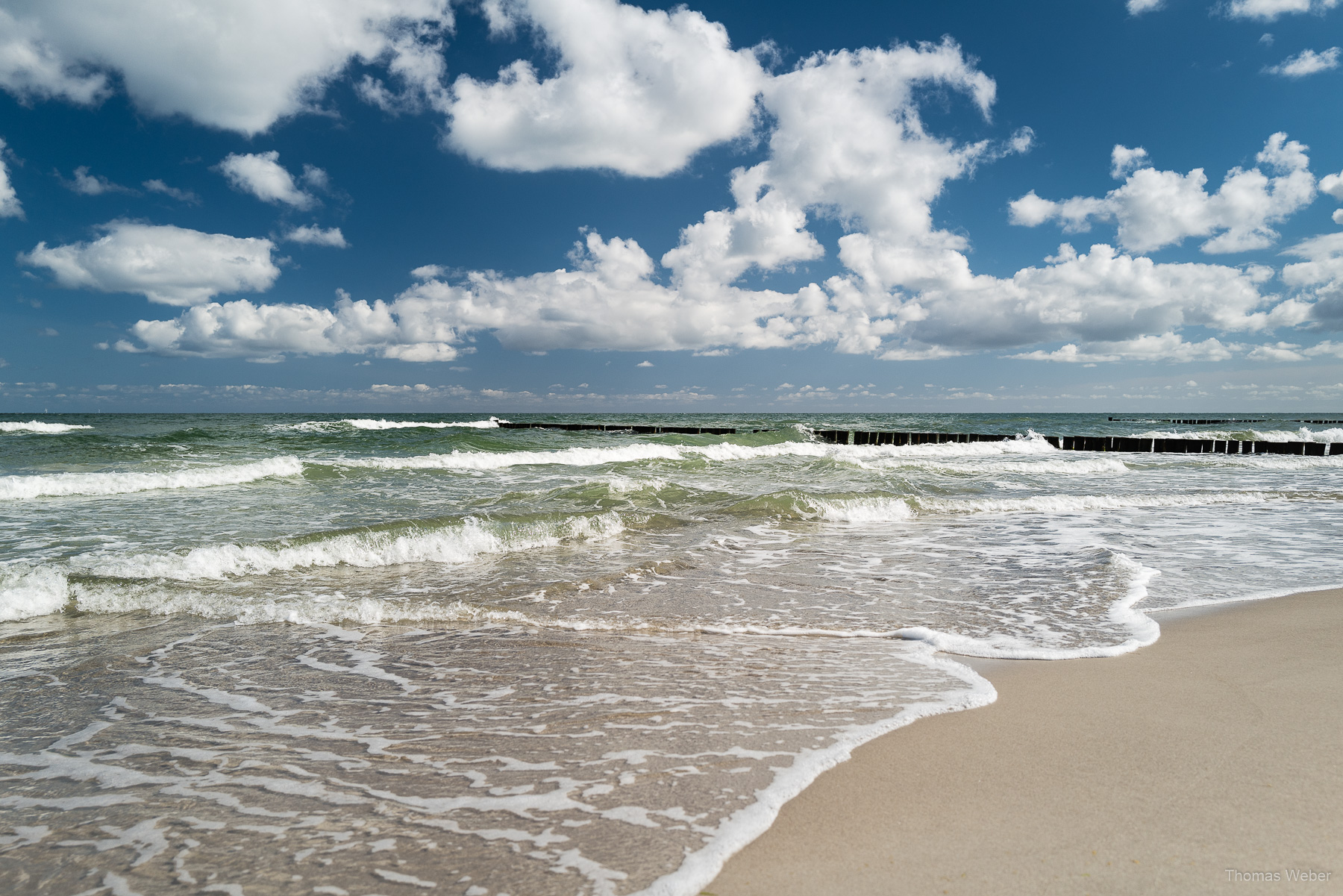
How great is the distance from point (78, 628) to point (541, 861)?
5314mm

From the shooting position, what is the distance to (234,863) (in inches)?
87.8

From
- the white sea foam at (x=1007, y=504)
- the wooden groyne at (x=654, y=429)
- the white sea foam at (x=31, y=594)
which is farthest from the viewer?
the wooden groyne at (x=654, y=429)

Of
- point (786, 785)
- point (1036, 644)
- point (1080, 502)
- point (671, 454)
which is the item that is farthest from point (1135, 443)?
point (786, 785)

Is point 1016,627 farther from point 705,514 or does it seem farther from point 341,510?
point 341,510

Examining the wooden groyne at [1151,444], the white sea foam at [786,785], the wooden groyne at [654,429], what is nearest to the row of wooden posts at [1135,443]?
the wooden groyne at [1151,444]

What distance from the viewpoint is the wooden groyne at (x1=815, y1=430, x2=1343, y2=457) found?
29.2 meters

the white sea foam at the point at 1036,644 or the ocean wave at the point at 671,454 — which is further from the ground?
the ocean wave at the point at 671,454

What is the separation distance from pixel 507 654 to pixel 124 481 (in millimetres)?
13701

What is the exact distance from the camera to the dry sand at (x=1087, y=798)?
203cm

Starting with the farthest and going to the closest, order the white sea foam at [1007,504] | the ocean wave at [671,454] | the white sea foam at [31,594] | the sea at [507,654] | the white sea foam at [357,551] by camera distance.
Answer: the ocean wave at [671,454], the white sea foam at [1007,504], the white sea foam at [357,551], the white sea foam at [31,594], the sea at [507,654]

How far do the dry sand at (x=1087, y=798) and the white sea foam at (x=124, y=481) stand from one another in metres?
15.7

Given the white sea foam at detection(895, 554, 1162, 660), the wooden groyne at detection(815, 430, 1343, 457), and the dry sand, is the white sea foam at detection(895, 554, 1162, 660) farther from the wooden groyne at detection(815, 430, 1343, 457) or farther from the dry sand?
the wooden groyne at detection(815, 430, 1343, 457)

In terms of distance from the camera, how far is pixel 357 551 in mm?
7762

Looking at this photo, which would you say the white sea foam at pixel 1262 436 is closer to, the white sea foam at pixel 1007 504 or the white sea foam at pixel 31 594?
the white sea foam at pixel 1007 504
